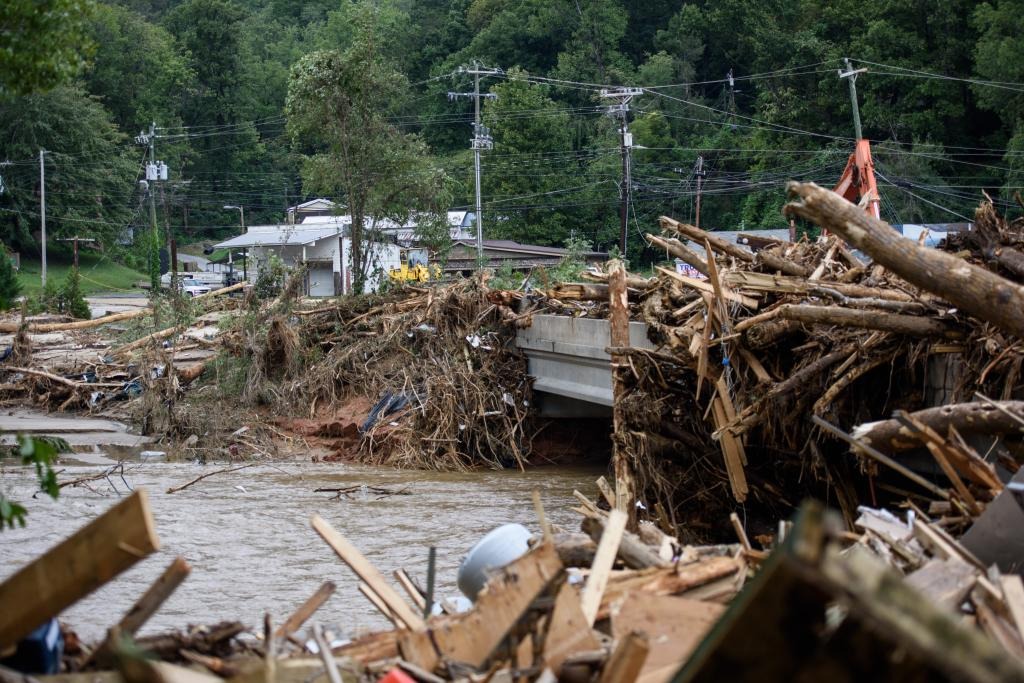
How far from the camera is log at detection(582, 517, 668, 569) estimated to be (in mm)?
5012

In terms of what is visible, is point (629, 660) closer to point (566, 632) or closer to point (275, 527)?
point (566, 632)

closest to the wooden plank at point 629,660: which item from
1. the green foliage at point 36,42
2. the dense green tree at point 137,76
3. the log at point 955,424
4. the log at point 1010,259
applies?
the log at point 955,424

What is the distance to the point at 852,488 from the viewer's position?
977 cm

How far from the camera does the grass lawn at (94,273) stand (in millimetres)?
62375

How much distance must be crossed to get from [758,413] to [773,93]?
55.8 metres

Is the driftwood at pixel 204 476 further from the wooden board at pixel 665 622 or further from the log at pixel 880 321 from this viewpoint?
the wooden board at pixel 665 622

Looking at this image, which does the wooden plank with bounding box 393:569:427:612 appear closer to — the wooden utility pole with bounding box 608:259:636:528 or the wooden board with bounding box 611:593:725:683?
the wooden board with bounding box 611:593:725:683

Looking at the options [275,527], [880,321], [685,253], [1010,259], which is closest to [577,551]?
[880,321]

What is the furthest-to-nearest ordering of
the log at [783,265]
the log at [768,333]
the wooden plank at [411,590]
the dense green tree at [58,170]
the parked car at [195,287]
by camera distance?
1. the dense green tree at [58,170]
2. the parked car at [195,287]
3. the log at [783,265]
4. the log at [768,333]
5. the wooden plank at [411,590]

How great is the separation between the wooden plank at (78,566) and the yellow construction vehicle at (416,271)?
67.0 feet

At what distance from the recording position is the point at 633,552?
507 centimetres

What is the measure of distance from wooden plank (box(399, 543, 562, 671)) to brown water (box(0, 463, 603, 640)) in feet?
9.31

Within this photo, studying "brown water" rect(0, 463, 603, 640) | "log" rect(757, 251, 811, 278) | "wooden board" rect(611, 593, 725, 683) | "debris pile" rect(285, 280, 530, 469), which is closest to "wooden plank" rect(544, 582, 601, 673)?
"wooden board" rect(611, 593, 725, 683)

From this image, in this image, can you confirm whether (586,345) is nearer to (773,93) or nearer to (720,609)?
(720,609)
